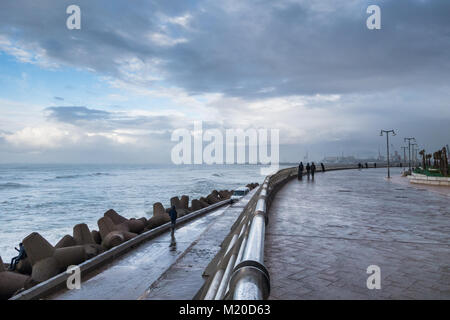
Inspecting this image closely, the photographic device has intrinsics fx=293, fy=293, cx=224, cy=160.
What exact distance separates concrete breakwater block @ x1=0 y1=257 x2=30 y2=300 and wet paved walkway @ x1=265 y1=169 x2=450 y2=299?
5699 millimetres

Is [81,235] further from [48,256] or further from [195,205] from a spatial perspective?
[195,205]

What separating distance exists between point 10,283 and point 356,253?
24.2 feet

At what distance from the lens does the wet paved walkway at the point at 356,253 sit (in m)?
3.81

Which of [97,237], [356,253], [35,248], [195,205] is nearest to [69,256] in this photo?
[35,248]

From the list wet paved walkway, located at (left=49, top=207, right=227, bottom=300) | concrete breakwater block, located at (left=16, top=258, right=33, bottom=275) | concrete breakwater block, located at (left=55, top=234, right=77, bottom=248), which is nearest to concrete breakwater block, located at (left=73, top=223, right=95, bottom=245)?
concrete breakwater block, located at (left=55, top=234, right=77, bottom=248)

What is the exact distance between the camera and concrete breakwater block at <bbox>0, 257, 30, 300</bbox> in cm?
638

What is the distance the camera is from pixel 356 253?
525 centimetres

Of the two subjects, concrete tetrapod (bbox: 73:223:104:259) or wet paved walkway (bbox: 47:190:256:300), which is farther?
concrete tetrapod (bbox: 73:223:104:259)

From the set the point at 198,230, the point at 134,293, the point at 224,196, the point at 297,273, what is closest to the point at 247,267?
the point at 297,273

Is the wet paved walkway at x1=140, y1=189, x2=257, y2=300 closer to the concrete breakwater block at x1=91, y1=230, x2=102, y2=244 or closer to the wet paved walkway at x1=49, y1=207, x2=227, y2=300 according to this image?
the wet paved walkway at x1=49, y1=207, x2=227, y2=300

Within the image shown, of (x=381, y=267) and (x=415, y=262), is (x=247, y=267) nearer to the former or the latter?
(x=381, y=267)

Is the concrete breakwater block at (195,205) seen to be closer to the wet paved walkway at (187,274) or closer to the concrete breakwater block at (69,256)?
the wet paved walkway at (187,274)

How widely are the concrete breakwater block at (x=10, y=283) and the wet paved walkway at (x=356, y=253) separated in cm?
570

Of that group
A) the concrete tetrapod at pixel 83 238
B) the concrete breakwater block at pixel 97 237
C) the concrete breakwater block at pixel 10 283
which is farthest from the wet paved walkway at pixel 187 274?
the concrete breakwater block at pixel 97 237
